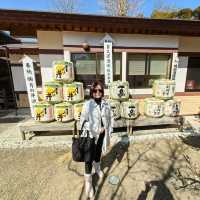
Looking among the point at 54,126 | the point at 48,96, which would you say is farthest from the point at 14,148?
the point at 48,96

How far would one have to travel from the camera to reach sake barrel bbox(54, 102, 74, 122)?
4660 mm

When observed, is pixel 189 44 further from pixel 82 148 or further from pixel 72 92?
pixel 82 148

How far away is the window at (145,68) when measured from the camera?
5.93 m

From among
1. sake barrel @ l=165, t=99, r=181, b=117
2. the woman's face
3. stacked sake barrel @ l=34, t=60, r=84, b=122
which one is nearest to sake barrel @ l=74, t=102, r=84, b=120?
stacked sake barrel @ l=34, t=60, r=84, b=122

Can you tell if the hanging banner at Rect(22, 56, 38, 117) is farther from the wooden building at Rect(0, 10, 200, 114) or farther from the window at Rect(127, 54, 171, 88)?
the window at Rect(127, 54, 171, 88)

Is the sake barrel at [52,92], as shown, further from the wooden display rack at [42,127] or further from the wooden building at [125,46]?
the wooden building at [125,46]

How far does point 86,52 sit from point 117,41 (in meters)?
1.15

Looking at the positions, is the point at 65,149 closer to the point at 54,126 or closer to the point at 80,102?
the point at 54,126

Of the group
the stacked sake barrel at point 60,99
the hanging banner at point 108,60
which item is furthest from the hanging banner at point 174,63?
the stacked sake barrel at point 60,99

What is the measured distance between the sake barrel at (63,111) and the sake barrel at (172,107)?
301cm

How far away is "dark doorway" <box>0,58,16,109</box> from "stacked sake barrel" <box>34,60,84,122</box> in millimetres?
4873

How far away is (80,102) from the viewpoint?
196 inches

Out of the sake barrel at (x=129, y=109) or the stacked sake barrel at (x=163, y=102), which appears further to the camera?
the stacked sake barrel at (x=163, y=102)

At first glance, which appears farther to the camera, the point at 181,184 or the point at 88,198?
the point at 181,184
